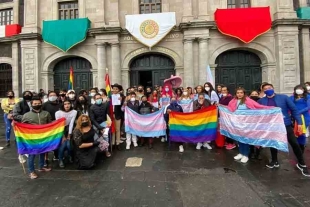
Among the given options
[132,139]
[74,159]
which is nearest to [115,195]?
[74,159]

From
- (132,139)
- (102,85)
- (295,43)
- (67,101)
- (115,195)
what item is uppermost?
(295,43)

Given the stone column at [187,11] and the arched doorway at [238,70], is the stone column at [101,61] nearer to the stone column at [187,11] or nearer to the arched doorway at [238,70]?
the stone column at [187,11]

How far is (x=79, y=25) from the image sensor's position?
43.5 ft

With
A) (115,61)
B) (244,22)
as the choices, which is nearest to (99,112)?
(115,61)

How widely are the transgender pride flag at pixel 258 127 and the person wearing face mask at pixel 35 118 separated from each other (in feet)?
16.3

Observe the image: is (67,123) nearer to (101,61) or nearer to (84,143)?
(84,143)

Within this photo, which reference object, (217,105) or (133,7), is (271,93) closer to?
(217,105)

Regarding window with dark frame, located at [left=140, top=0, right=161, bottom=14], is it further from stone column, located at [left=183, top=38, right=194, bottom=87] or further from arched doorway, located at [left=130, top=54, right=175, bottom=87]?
stone column, located at [left=183, top=38, right=194, bottom=87]

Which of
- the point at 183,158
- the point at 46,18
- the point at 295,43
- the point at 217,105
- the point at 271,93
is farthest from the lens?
the point at 46,18

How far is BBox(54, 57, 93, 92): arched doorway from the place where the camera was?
47.3 feet

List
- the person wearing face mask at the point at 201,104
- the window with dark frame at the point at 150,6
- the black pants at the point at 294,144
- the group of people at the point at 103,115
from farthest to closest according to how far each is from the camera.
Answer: the window with dark frame at the point at 150,6 → the person wearing face mask at the point at 201,104 → the group of people at the point at 103,115 → the black pants at the point at 294,144

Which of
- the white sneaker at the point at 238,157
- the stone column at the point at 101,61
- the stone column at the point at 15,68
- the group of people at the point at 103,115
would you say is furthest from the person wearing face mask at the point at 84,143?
the stone column at the point at 15,68

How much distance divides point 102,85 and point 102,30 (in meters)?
3.45

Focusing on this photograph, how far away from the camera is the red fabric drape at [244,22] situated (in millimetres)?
12109
